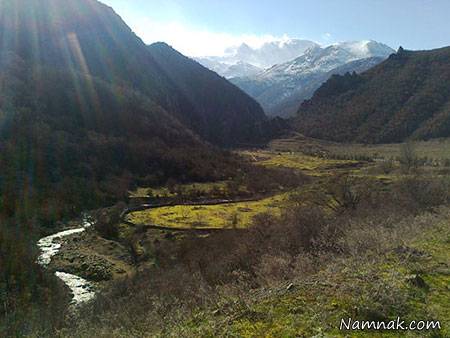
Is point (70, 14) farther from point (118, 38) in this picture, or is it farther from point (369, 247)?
point (369, 247)

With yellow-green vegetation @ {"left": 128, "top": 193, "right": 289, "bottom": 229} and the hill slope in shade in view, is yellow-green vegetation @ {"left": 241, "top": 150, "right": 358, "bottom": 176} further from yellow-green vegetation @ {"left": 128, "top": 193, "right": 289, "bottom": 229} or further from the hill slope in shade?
the hill slope in shade

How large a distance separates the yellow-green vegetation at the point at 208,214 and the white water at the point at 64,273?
10.7m

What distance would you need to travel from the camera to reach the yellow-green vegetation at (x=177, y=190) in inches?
3634

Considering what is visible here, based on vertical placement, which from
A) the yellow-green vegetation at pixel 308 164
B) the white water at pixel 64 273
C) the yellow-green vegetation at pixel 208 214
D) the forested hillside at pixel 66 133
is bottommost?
the yellow-green vegetation at pixel 308 164

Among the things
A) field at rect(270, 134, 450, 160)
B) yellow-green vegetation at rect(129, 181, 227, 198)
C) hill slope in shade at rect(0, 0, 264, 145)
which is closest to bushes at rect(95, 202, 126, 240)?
yellow-green vegetation at rect(129, 181, 227, 198)

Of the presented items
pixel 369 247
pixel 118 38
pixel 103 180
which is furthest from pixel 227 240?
pixel 118 38

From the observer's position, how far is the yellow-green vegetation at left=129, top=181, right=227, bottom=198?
9231cm

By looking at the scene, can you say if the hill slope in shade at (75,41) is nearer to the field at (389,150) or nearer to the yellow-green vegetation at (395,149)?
the field at (389,150)

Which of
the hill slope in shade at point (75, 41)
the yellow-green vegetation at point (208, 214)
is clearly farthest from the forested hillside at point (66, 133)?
the yellow-green vegetation at point (208, 214)

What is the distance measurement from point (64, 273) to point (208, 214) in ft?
96.9

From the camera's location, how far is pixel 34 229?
56.3 metres

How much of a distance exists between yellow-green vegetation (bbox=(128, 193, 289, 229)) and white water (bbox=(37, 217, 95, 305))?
→ 10.7 metres

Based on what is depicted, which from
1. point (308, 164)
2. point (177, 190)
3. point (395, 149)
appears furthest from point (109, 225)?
point (395, 149)

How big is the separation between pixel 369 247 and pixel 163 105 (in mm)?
186667
